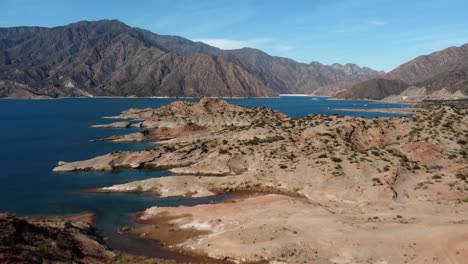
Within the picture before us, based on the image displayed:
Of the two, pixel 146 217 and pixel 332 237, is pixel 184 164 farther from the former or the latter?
pixel 332 237

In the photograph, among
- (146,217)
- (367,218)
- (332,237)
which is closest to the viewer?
(332,237)

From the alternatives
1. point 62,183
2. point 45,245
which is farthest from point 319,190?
point 62,183

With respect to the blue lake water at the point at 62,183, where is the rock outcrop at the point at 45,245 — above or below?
above

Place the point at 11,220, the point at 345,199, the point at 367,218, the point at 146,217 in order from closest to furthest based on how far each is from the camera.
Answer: the point at 11,220 < the point at 367,218 < the point at 146,217 < the point at 345,199

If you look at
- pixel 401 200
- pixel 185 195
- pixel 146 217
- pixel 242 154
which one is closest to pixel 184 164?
pixel 242 154

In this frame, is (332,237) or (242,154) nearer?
(332,237)

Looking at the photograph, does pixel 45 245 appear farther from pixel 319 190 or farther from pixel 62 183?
pixel 62 183

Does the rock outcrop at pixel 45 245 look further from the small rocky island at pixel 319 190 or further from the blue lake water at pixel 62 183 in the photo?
the blue lake water at pixel 62 183

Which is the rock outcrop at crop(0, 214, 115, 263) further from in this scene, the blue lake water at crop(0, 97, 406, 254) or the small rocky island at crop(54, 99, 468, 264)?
the blue lake water at crop(0, 97, 406, 254)

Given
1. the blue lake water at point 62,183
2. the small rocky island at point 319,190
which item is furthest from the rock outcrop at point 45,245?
the blue lake water at point 62,183
